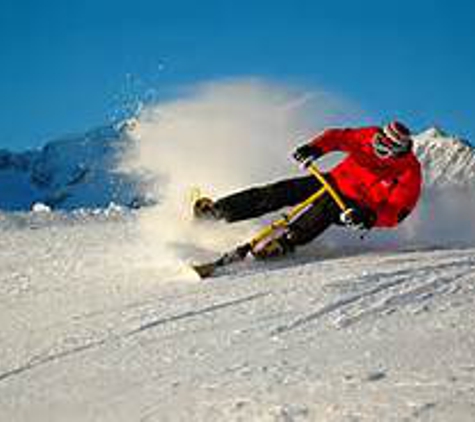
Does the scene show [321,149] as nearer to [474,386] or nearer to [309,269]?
[309,269]

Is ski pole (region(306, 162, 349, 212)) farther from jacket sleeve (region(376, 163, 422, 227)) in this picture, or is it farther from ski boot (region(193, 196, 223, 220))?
ski boot (region(193, 196, 223, 220))

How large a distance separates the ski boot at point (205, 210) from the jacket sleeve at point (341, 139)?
118 centimetres

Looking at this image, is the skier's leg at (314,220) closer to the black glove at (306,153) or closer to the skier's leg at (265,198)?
the skier's leg at (265,198)

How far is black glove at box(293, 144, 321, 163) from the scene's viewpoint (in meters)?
9.42

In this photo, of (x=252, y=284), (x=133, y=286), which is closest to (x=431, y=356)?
(x=252, y=284)

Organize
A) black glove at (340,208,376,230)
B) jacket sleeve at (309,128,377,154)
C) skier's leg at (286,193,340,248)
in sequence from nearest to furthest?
black glove at (340,208,376,230) → skier's leg at (286,193,340,248) → jacket sleeve at (309,128,377,154)

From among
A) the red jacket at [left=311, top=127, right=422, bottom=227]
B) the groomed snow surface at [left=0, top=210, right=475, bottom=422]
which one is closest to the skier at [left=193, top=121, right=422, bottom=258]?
the red jacket at [left=311, top=127, right=422, bottom=227]

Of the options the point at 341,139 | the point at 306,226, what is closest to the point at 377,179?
the point at 341,139

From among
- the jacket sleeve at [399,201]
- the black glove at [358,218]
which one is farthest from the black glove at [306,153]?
the jacket sleeve at [399,201]

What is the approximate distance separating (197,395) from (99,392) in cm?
60

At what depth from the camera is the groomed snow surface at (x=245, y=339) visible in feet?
15.2

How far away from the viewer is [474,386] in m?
4.60

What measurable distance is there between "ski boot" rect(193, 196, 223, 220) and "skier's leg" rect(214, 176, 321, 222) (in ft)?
0.12

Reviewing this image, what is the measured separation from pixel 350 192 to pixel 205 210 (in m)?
1.44
